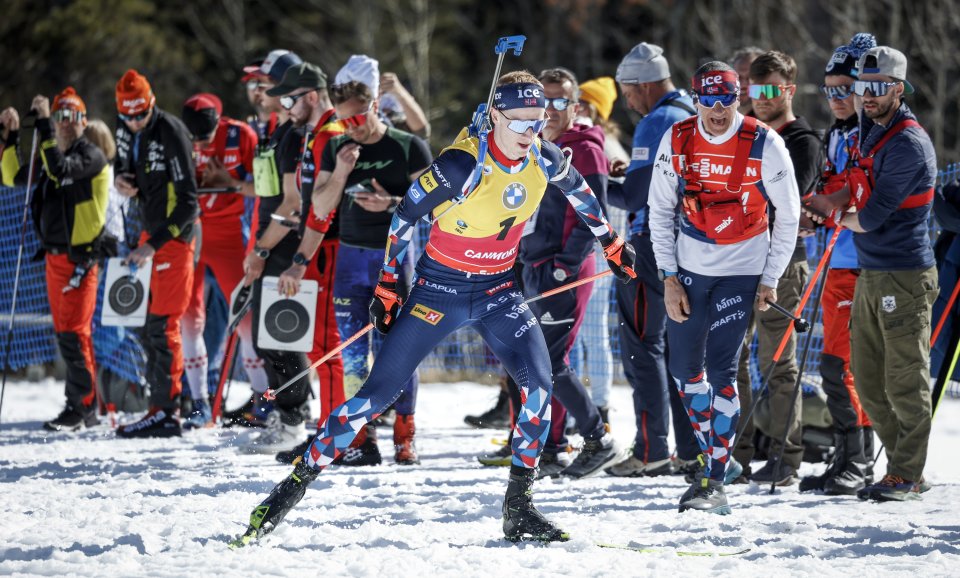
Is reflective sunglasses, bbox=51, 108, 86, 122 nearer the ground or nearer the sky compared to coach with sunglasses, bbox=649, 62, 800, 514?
nearer the sky

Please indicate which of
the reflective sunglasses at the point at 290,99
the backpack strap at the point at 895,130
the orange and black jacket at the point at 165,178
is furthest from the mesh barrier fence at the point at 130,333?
the backpack strap at the point at 895,130

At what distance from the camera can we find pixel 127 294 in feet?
26.6

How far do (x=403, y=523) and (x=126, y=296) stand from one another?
335 centimetres

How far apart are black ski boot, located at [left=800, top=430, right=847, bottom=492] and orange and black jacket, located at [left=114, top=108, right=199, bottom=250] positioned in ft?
14.0

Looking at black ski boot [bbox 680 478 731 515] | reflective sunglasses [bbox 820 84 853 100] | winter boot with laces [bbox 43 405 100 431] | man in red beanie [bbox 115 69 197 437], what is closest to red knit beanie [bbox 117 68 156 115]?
man in red beanie [bbox 115 69 197 437]

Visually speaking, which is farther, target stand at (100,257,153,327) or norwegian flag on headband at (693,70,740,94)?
target stand at (100,257,153,327)

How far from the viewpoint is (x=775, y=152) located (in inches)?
222

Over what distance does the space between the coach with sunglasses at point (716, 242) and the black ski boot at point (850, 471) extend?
87 centimetres

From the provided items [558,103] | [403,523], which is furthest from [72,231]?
[403,523]

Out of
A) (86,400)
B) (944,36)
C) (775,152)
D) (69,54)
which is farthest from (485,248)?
(69,54)

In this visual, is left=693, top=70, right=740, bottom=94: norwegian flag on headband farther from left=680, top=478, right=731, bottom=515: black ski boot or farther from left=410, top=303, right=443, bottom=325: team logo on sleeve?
left=680, top=478, right=731, bottom=515: black ski boot

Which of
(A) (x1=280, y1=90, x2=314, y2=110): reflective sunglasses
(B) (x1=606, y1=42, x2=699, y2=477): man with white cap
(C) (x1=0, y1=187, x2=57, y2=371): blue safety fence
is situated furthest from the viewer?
(C) (x1=0, y1=187, x2=57, y2=371): blue safety fence

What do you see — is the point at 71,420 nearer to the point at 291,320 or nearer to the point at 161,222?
the point at 161,222

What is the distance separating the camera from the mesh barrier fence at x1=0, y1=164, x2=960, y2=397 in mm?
8617
